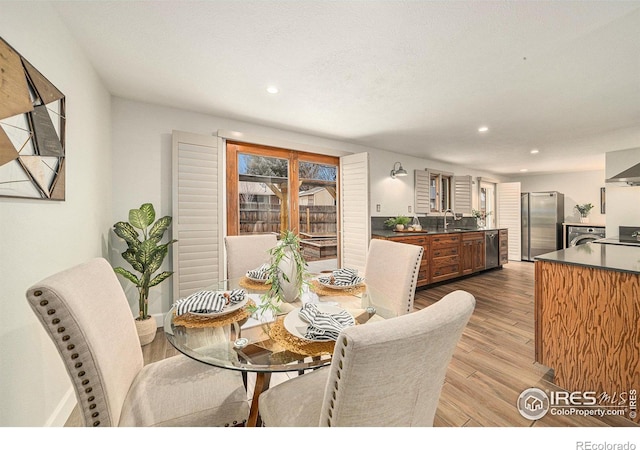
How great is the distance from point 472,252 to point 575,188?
416cm

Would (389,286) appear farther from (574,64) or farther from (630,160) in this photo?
(630,160)

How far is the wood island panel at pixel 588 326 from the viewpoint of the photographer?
1.47 metres

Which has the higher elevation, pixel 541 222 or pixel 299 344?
pixel 541 222

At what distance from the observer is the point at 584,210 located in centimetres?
593

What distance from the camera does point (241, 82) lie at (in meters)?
2.16

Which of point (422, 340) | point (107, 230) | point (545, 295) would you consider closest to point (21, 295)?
point (107, 230)

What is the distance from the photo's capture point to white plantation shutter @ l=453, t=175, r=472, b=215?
217 inches

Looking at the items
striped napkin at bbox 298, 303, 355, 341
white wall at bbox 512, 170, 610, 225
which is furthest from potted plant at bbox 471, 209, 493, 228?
striped napkin at bbox 298, 303, 355, 341

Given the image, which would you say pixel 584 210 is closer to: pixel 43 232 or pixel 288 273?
pixel 288 273

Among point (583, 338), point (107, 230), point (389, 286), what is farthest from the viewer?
point (107, 230)

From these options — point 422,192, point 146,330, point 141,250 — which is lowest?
point 146,330

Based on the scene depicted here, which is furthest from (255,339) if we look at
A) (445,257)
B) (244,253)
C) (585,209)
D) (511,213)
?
→ (585,209)

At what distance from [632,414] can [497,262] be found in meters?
4.28

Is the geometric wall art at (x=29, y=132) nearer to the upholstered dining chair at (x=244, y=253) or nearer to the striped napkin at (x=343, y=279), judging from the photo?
the upholstered dining chair at (x=244, y=253)
